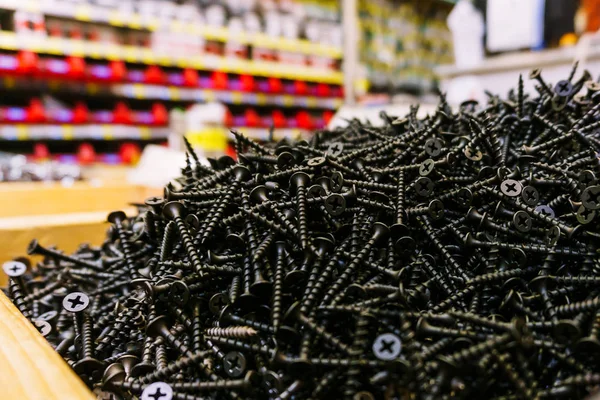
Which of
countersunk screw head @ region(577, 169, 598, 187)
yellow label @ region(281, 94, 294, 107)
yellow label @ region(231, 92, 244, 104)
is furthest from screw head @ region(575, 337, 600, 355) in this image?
yellow label @ region(281, 94, 294, 107)

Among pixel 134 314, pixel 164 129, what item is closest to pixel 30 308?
pixel 134 314

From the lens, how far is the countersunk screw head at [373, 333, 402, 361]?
0.49 m

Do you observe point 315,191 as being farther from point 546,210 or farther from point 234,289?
point 546,210

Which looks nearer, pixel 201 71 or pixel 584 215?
pixel 584 215

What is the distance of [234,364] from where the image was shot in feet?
1.79

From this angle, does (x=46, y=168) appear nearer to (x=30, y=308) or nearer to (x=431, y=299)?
(x=30, y=308)

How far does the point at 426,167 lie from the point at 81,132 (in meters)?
3.46

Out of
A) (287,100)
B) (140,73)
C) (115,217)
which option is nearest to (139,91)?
(140,73)

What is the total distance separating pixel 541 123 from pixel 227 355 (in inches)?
29.2

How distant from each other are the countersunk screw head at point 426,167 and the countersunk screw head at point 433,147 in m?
0.04

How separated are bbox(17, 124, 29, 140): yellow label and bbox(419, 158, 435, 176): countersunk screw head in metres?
3.40

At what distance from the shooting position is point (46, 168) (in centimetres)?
238

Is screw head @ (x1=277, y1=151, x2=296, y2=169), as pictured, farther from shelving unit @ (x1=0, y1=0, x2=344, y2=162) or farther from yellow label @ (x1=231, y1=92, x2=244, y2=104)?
yellow label @ (x1=231, y1=92, x2=244, y2=104)

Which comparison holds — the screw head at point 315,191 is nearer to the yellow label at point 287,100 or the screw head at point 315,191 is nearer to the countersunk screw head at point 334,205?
the countersunk screw head at point 334,205
